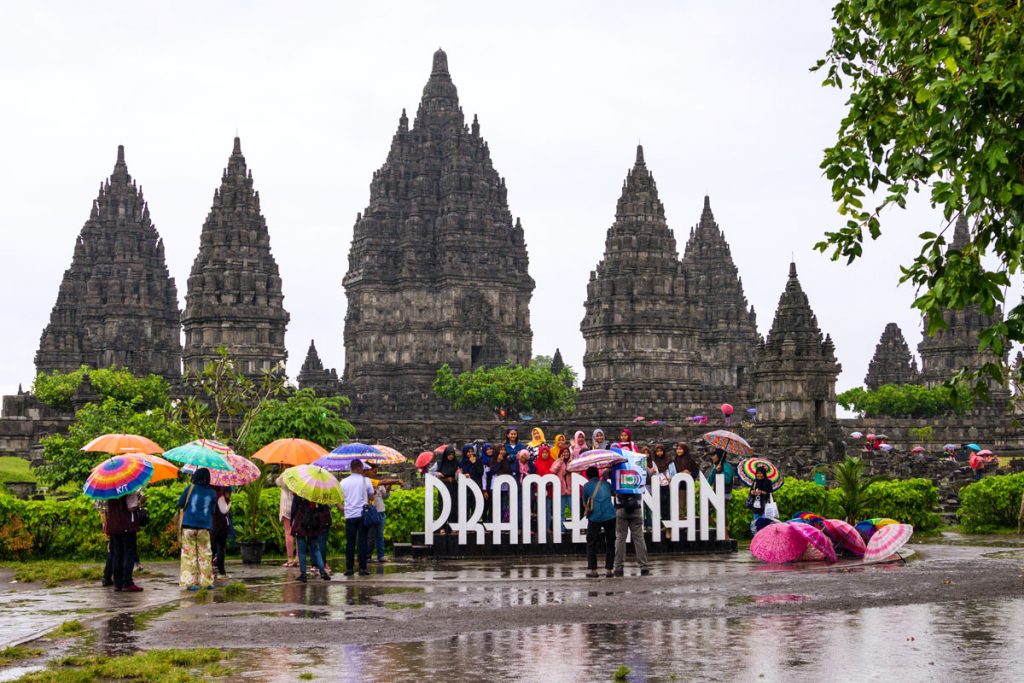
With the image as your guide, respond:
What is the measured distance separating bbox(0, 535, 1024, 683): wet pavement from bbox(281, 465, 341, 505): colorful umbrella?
1262 mm

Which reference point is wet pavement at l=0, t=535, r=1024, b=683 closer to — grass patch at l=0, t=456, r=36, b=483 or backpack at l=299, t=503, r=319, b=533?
backpack at l=299, t=503, r=319, b=533

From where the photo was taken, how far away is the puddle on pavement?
13.4m

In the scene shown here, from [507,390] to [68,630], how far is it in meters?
74.0

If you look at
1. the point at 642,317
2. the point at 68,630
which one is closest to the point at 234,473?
the point at 68,630

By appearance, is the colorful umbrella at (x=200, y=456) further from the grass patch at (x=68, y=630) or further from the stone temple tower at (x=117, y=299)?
the stone temple tower at (x=117, y=299)

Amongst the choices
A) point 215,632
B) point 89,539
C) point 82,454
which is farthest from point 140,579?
point 82,454

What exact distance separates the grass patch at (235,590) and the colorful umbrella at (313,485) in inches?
65.5

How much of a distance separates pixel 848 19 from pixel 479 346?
269 feet

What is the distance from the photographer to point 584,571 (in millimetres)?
22938

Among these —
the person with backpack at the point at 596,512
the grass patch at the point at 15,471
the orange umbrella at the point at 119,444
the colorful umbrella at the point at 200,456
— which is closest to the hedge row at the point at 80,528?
the orange umbrella at the point at 119,444

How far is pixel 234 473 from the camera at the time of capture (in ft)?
72.6

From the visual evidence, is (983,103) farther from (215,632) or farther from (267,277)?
(267,277)

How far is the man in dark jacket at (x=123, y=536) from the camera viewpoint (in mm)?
20375

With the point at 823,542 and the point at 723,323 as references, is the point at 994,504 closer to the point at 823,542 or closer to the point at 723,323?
the point at 823,542
